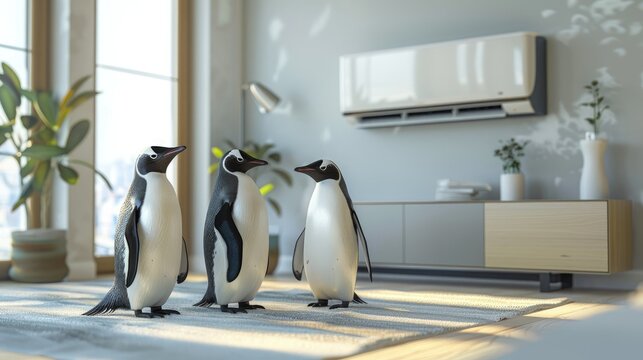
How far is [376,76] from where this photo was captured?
5805 millimetres

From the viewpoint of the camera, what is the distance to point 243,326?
288 centimetres

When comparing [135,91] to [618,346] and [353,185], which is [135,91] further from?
[618,346]

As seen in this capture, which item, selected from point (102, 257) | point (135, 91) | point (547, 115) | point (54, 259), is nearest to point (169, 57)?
point (135, 91)

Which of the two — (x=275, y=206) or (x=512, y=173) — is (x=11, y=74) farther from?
(x=512, y=173)

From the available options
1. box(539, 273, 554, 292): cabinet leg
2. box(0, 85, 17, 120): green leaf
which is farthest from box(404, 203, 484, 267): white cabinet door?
box(0, 85, 17, 120): green leaf

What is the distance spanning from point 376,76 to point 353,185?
89 centimetres

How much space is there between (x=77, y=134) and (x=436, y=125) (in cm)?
249

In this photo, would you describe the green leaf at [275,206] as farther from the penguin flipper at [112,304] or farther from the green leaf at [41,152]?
the penguin flipper at [112,304]

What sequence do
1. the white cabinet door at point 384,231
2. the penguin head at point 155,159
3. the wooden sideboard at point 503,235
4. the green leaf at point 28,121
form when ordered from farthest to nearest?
the white cabinet door at point 384,231, the green leaf at point 28,121, the wooden sideboard at point 503,235, the penguin head at point 155,159

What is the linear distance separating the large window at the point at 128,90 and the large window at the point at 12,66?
58 centimetres

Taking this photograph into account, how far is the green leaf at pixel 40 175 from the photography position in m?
5.19

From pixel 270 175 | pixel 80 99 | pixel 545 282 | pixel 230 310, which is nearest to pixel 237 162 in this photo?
pixel 230 310

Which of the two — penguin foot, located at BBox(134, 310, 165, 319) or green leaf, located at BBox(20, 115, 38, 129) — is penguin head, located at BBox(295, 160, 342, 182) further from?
green leaf, located at BBox(20, 115, 38, 129)

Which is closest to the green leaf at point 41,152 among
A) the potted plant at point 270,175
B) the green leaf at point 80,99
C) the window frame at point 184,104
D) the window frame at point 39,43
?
the green leaf at point 80,99
